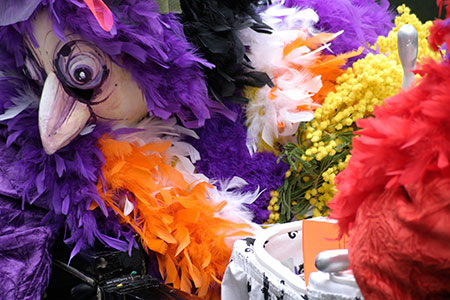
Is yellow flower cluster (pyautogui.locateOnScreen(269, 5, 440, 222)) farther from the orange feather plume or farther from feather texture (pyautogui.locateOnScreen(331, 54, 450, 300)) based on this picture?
feather texture (pyautogui.locateOnScreen(331, 54, 450, 300))

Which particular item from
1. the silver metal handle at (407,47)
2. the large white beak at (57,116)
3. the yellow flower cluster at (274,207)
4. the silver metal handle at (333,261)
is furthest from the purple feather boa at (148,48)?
the silver metal handle at (333,261)

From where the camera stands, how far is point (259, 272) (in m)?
0.84

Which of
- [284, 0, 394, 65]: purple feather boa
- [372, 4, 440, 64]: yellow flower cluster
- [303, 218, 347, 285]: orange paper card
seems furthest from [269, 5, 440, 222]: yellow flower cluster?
[303, 218, 347, 285]: orange paper card

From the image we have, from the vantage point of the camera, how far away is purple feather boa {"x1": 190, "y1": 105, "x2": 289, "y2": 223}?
52.9 inches

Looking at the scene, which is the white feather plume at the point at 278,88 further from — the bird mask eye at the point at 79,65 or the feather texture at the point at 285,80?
the bird mask eye at the point at 79,65

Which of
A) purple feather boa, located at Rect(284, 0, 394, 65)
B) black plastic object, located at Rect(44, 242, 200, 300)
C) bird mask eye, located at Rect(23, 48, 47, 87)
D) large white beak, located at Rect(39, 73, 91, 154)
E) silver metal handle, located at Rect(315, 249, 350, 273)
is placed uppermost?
silver metal handle, located at Rect(315, 249, 350, 273)

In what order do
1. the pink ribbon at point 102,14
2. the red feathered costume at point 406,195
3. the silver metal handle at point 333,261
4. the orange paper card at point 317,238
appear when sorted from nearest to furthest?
1. the red feathered costume at point 406,195
2. the silver metal handle at point 333,261
3. the orange paper card at point 317,238
4. the pink ribbon at point 102,14

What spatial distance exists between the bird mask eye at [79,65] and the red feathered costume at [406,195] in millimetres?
799

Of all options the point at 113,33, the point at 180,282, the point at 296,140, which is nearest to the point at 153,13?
the point at 113,33

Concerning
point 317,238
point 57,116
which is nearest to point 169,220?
point 57,116

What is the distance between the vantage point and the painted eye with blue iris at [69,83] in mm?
1176

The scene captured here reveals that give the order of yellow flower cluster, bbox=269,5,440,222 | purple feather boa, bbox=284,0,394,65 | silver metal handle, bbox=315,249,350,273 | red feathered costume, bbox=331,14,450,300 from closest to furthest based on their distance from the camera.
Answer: red feathered costume, bbox=331,14,450,300 → silver metal handle, bbox=315,249,350,273 → yellow flower cluster, bbox=269,5,440,222 → purple feather boa, bbox=284,0,394,65

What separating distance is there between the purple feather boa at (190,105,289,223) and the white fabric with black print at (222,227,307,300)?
1.05 feet

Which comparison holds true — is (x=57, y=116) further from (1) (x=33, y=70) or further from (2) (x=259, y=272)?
(2) (x=259, y=272)
